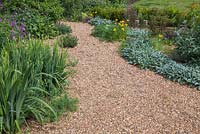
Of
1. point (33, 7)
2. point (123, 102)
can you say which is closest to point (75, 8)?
point (33, 7)

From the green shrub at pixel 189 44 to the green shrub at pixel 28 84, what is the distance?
247cm

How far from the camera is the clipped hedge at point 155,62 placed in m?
5.12

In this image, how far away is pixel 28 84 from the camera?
11.7 ft

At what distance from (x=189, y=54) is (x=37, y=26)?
134 inches

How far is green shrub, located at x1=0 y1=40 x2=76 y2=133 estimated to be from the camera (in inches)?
129

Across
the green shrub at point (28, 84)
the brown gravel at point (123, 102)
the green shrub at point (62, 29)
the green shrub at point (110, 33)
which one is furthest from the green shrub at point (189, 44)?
the green shrub at point (62, 29)

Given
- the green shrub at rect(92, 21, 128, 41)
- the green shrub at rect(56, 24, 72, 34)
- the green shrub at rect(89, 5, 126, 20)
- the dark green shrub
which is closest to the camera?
the dark green shrub

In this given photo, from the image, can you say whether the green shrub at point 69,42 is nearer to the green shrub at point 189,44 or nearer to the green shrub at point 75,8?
the green shrub at point 189,44

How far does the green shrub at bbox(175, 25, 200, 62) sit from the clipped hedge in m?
0.27

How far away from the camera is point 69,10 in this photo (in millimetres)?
9766

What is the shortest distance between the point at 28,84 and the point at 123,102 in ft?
4.58

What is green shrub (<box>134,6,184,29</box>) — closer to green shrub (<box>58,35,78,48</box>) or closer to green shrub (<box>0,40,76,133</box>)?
green shrub (<box>58,35,78,48</box>)

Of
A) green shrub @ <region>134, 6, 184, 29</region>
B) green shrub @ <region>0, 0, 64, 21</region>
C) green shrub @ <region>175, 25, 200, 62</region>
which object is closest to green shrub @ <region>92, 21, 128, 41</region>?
green shrub @ <region>134, 6, 184, 29</region>

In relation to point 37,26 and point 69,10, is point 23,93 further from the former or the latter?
point 69,10
